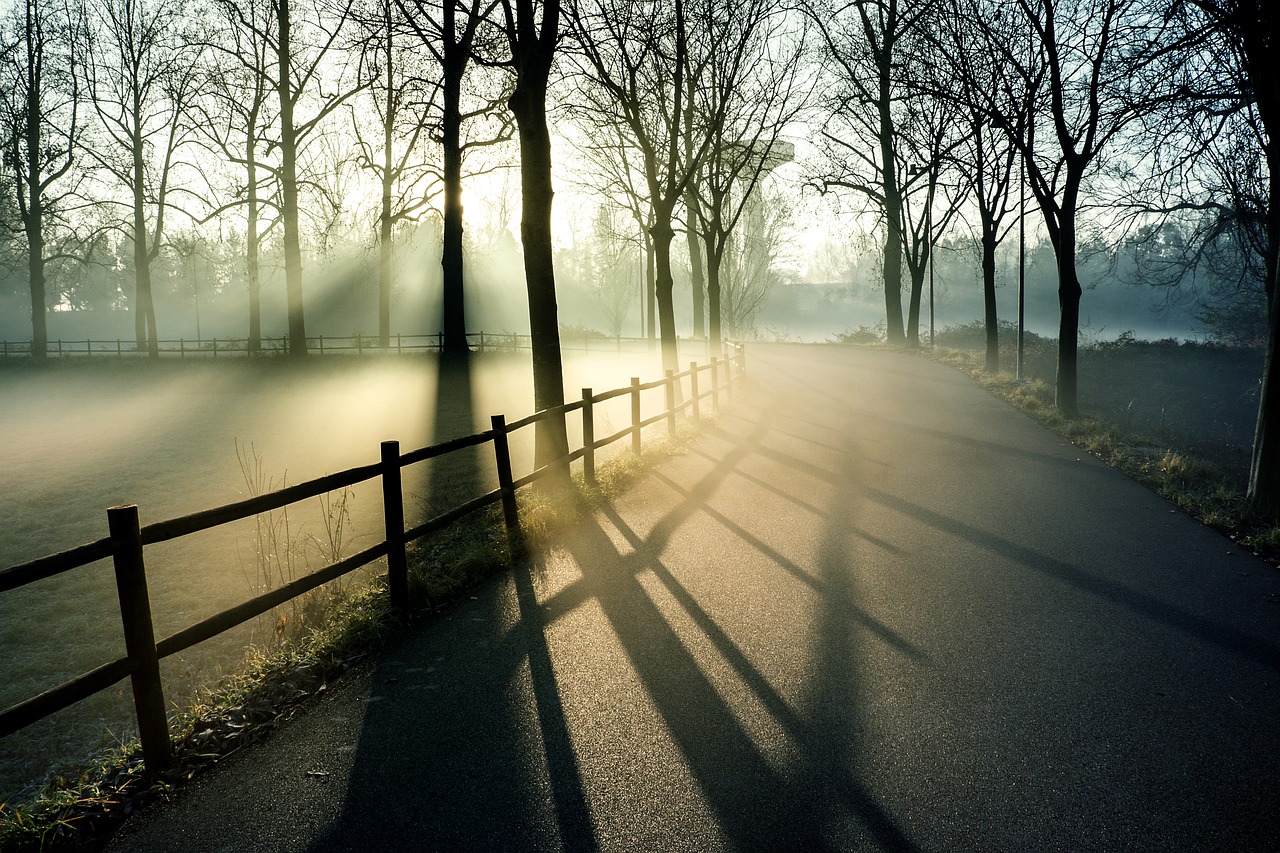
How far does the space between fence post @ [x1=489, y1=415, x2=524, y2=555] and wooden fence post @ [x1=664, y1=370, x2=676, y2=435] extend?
6340 mm

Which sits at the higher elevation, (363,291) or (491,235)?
(491,235)

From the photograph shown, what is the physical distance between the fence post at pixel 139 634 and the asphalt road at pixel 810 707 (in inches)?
13.5

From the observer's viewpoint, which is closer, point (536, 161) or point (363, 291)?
point (536, 161)

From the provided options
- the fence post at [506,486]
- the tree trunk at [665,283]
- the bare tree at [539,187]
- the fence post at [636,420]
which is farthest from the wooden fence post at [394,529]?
the tree trunk at [665,283]

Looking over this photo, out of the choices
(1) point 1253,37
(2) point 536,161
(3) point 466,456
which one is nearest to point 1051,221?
(1) point 1253,37

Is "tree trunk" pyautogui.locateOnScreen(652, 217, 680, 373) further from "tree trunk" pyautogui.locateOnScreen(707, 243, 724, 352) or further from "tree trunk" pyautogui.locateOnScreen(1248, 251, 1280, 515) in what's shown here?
"tree trunk" pyautogui.locateOnScreen(1248, 251, 1280, 515)

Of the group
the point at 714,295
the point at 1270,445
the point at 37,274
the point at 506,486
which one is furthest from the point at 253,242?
the point at 1270,445

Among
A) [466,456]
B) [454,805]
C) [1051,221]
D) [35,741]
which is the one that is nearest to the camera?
[454,805]

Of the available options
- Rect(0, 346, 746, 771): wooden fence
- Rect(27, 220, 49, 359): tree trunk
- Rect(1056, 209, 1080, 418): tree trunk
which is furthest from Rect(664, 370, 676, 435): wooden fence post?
Rect(27, 220, 49, 359): tree trunk

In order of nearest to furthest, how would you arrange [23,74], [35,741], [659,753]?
[659,753] → [35,741] → [23,74]

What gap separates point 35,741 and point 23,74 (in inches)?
1345

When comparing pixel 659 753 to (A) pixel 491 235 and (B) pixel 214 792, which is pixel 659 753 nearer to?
(B) pixel 214 792

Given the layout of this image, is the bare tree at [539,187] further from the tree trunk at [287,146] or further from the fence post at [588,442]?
the tree trunk at [287,146]

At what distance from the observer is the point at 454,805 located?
11.1 feet
